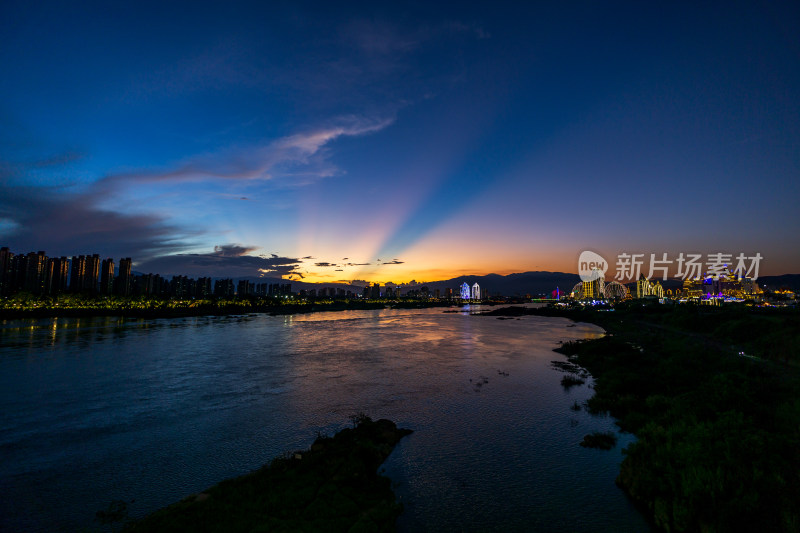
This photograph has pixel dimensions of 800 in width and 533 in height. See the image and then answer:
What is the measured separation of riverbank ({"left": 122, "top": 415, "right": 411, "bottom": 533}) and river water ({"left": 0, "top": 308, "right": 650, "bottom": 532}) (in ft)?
3.94

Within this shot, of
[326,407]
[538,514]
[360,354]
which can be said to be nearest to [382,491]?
[538,514]

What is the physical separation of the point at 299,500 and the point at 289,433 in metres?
7.94

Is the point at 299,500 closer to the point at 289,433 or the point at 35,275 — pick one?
the point at 289,433

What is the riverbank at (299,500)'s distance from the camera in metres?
8.97

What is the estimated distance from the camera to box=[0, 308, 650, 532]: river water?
11500mm

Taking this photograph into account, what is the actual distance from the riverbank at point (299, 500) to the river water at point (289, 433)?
3.94 ft

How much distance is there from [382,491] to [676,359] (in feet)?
92.7

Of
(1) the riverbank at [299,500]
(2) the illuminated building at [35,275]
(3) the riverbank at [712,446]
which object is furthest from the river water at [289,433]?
(2) the illuminated building at [35,275]

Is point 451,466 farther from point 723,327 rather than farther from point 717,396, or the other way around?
point 723,327

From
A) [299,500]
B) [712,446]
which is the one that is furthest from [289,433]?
[712,446]

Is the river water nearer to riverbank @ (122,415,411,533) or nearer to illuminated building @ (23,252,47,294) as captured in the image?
riverbank @ (122,415,411,533)

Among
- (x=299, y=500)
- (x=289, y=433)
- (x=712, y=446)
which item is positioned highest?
(x=712, y=446)

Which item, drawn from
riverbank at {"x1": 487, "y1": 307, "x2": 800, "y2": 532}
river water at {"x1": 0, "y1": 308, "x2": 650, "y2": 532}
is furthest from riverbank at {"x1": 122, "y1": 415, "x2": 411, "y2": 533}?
riverbank at {"x1": 487, "y1": 307, "x2": 800, "y2": 532}

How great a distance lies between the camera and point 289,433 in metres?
17.4
